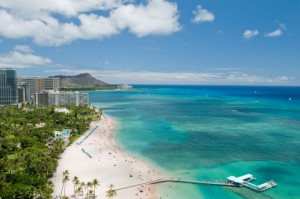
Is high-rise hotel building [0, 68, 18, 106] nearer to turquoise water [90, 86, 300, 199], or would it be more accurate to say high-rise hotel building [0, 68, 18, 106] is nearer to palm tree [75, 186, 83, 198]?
turquoise water [90, 86, 300, 199]

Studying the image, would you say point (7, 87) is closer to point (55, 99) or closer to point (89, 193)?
point (55, 99)

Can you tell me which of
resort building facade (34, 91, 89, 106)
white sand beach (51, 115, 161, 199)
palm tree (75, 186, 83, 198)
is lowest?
white sand beach (51, 115, 161, 199)

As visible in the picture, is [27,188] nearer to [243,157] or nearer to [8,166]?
[8,166]

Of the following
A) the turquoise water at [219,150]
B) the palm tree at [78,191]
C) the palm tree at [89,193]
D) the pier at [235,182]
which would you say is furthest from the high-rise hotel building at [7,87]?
the pier at [235,182]

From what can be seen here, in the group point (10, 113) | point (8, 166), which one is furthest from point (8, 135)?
point (10, 113)

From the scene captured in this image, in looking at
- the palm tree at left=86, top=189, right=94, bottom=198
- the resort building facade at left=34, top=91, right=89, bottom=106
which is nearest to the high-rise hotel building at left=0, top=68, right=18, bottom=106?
the resort building facade at left=34, top=91, right=89, bottom=106

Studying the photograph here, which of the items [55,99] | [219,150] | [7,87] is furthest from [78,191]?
[55,99]

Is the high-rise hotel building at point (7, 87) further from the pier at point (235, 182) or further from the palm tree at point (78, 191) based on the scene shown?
the pier at point (235, 182)
